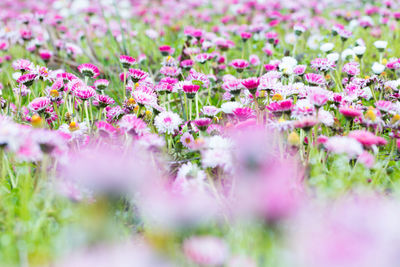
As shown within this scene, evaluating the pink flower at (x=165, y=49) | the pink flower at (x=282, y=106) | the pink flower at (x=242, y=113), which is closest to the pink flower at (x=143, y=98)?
the pink flower at (x=242, y=113)

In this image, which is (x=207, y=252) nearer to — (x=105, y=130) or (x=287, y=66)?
(x=105, y=130)

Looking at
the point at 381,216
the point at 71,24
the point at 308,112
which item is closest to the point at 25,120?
the point at 308,112

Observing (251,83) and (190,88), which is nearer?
(251,83)

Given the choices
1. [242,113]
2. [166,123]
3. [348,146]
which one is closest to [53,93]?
[166,123]

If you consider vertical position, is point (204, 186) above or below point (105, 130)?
below

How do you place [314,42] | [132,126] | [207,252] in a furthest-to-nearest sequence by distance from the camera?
[314,42]
[132,126]
[207,252]

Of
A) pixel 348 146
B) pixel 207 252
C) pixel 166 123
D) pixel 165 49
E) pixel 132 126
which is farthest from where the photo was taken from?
pixel 165 49

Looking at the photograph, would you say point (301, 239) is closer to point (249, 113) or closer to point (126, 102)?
point (249, 113)

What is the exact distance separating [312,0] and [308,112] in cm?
345

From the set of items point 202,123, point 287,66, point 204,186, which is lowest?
point 204,186

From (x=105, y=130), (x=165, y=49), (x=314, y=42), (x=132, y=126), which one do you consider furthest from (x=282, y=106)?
(x=314, y=42)

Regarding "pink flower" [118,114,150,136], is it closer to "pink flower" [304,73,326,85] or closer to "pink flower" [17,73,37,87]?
"pink flower" [17,73,37,87]

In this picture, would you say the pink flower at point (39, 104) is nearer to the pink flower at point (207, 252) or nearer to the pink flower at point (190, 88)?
the pink flower at point (190, 88)

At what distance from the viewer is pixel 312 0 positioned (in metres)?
4.43
